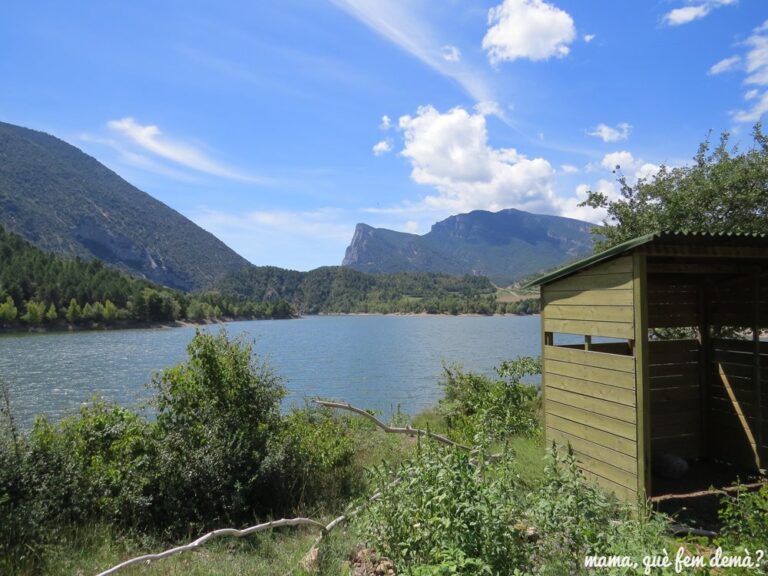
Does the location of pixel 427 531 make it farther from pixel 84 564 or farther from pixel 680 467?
pixel 680 467

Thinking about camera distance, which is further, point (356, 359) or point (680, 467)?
point (356, 359)

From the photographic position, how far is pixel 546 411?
638cm

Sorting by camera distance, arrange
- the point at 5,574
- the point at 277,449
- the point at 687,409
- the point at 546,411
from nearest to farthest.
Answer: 1. the point at 5,574
2. the point at 277,449
3. the point at 546,411
4. the point at 687,409

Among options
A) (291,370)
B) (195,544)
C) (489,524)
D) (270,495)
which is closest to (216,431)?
(270,495)

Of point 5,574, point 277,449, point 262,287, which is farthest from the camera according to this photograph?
point 262,287

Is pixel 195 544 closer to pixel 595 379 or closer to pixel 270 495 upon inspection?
pixel 270 495

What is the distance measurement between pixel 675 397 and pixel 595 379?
2422 millimetres

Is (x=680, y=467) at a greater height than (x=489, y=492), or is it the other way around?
(x=489, y=492)

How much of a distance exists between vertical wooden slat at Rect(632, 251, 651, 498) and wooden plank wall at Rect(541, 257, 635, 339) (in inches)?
3.8

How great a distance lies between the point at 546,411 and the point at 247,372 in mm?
3888

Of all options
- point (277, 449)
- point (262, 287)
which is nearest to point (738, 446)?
point (277, 449)

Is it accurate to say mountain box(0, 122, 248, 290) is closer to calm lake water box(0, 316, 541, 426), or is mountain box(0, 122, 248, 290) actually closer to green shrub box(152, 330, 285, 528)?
calm lake water box(0, 316, 541, 426)

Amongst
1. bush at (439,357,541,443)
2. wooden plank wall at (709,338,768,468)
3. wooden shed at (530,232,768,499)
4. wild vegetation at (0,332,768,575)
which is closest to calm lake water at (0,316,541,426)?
bush at (439,357,541,443)

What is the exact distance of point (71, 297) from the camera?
71938mm
